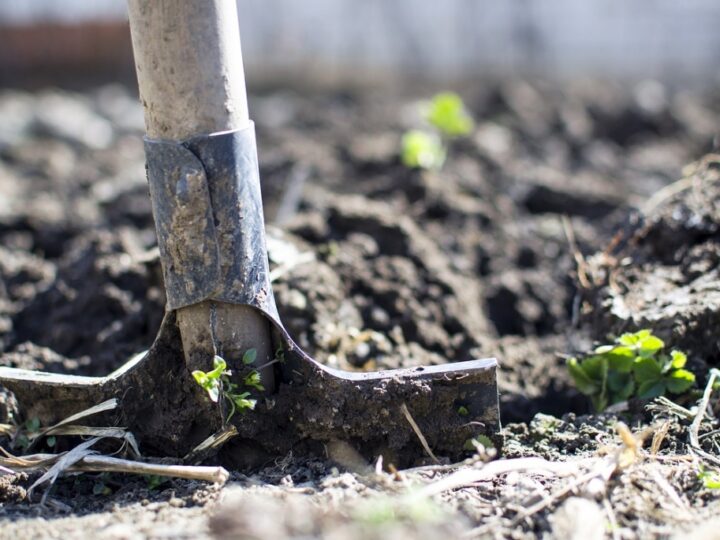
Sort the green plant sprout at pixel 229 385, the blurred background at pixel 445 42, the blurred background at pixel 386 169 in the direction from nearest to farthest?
the green plant sprout at pixel 229 385
the blurred background at pixel 386 169
the blurred background at pixel 445 42

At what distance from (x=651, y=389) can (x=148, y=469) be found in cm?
125

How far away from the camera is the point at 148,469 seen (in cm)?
185

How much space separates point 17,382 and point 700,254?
1.92 meters

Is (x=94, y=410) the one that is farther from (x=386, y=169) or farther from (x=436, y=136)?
(x=436, y=136)

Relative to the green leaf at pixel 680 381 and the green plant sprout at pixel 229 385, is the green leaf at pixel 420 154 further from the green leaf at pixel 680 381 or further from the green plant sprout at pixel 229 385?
the green plant sprout at pixel 229 385

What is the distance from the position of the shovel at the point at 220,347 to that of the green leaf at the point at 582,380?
1.26 feet

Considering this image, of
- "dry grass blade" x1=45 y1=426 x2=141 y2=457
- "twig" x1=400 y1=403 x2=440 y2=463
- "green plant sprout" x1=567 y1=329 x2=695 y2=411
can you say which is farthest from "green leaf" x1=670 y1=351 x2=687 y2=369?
"dry grass blade" x1=45 y1=426 x2=141 y2=457

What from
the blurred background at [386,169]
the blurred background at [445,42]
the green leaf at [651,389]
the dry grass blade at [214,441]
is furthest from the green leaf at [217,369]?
the blurred background at [445,42]

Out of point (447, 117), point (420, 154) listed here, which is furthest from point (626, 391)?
point (447, 117)

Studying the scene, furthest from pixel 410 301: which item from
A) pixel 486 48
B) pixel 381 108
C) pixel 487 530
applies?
pixel 486 48

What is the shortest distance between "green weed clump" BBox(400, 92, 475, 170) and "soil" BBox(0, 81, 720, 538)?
0.31 ft

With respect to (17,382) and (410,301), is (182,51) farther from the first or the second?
(410,301)

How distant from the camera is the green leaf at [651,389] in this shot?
214 centimetres

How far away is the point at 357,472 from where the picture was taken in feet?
6.25
